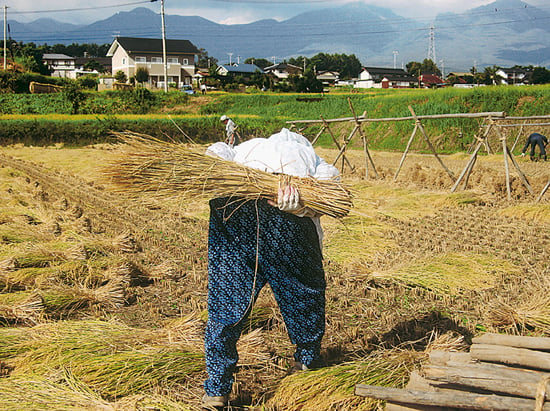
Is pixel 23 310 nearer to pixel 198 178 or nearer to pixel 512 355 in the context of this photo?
pixel 198 178

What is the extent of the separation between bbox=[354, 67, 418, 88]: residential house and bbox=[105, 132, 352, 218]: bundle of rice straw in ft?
257

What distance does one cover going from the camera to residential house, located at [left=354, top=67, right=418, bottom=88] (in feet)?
268

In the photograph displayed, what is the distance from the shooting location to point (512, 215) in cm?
700

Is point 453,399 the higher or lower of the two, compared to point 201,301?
higher

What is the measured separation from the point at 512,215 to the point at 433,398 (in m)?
5.79

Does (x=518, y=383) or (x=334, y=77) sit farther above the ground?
(x=334, y=77)

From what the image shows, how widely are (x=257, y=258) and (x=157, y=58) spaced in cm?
6289

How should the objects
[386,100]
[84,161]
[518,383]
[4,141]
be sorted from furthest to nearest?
[386,100], [4,141], [84,161], [518,383]

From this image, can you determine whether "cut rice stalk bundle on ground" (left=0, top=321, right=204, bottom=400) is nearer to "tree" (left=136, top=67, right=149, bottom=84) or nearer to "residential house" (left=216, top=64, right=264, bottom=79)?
"tree" (left=136, top=67, right=149, bottom=84)

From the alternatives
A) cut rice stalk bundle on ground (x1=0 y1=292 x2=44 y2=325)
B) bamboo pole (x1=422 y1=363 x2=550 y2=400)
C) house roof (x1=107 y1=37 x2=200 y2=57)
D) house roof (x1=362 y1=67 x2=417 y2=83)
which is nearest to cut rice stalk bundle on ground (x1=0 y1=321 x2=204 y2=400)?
cut rice stalk bundle on ground (x1=0 y1=292 x2=44 y2=325)

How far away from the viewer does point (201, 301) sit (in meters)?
3.96

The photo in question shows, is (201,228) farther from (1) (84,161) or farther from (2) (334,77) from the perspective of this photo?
(2) (334,77)

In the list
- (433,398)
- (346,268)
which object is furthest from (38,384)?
(346,268)

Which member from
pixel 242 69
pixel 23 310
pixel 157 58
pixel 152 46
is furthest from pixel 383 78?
pixel 23 310
